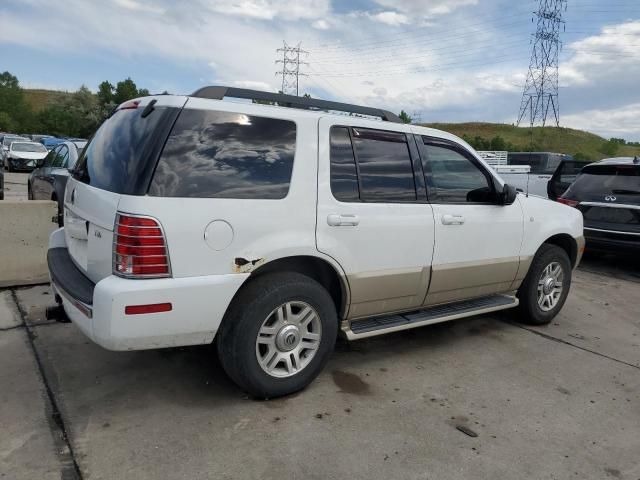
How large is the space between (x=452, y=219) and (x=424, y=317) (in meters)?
0.80

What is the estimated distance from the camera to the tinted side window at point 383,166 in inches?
141

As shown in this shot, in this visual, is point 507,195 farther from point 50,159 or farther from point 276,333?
point 50,159

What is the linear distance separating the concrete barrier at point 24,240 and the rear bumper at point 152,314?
2814mm

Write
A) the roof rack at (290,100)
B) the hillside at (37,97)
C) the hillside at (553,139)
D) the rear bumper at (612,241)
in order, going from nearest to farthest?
the roof rack at (290,100) → the rear bumper at (612,241) → the hillside at (553,139) → the hillside at (37,97)

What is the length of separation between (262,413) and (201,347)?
1170 millimetres

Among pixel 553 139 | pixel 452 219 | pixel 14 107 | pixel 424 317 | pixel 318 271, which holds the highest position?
pixel 14 107

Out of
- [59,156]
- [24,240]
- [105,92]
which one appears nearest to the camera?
[24,240]

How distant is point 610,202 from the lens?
24.5ft

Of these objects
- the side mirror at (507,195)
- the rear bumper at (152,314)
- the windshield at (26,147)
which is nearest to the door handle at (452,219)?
the side mirror at (507,195)

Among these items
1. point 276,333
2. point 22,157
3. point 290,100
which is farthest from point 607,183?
point 22,157

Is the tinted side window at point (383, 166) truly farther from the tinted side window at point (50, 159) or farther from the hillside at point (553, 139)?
the hillside at point (553, 139)

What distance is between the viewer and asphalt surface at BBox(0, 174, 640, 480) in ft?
8.87

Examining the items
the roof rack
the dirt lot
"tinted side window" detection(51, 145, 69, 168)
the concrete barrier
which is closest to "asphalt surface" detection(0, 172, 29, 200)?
"tinted side window" detection(51, 145, 69, 168)

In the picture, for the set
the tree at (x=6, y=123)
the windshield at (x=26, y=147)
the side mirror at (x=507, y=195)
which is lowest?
the side mirror at (x=507, y=195)
